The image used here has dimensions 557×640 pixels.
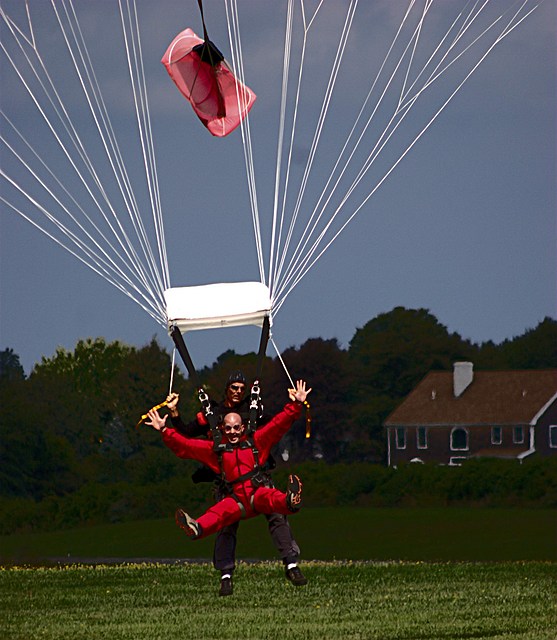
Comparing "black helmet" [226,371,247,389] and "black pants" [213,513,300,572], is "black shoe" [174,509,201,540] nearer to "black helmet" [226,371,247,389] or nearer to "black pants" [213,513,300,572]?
"black pants" [213,513,300,572]

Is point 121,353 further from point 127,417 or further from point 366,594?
point 366,594

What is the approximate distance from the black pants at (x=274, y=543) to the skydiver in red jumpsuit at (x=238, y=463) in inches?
7.1

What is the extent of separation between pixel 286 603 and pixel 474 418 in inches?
2031

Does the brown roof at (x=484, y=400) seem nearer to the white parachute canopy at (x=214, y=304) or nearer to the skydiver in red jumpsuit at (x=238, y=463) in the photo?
the white parachute canopy at (x=214, y=304)

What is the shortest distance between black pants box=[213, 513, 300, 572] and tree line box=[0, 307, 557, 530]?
40.0 m

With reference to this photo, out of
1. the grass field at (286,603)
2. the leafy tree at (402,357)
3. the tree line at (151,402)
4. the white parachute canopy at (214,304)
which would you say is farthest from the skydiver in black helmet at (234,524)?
the leafy tree at (402,357)

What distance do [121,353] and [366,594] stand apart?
6303cm

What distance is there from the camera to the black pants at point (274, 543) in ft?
40.8

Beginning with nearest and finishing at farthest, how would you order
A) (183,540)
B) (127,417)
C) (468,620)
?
(468,620)
(183,540)
(127,417)

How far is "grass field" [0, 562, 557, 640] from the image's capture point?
23984 millimetres

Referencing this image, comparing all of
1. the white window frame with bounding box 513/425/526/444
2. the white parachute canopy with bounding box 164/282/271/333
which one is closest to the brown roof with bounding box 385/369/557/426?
the white window frame with bounding box 513/425/526/444

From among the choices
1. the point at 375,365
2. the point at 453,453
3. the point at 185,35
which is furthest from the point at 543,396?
the point at 185,35

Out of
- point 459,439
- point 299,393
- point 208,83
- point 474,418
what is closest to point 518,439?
point 474,418

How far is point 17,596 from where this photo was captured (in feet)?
98.1
